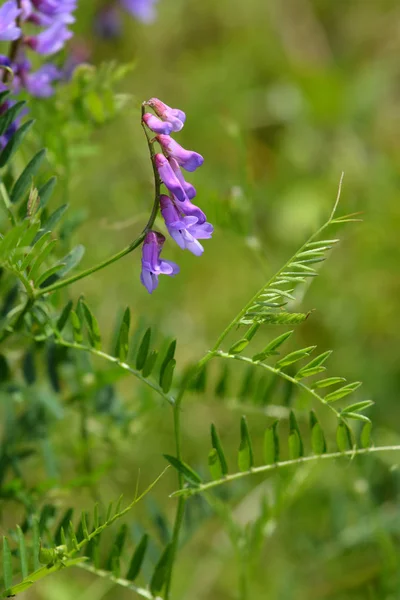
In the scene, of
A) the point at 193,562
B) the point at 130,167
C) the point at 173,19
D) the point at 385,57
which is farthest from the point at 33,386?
the point at 385,57

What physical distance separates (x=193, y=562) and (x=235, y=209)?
3.08ft

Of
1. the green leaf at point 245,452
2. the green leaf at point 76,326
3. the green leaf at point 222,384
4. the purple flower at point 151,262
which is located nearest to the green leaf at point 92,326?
the green leaf at point 76,326

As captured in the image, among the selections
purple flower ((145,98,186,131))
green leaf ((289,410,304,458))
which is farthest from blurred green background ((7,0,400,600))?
purple flower ((145,98,186,131))

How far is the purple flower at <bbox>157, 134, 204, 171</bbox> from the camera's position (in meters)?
0.97

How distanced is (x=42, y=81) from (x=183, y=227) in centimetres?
43

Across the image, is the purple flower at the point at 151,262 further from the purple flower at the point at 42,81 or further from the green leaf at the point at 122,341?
the purple flower at the point at 42,81

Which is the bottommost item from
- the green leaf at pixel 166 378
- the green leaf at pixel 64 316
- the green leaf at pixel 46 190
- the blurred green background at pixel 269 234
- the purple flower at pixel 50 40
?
the blurred green background at pixel 269 234

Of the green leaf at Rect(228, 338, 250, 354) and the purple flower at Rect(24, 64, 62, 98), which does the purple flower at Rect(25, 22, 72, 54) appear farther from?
the green leaf at Rect(228, 338, 250, 354)

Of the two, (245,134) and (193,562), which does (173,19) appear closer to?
(245,134)

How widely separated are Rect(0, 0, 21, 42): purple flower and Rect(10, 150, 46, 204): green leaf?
0.49 feet

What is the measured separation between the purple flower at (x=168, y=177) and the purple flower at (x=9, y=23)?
0.28 m

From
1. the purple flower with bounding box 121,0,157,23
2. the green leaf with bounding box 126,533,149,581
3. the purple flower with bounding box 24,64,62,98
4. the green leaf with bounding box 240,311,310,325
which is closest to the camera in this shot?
the green leaf with bounding box 240,311,310,325

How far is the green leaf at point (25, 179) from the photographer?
3.74ft

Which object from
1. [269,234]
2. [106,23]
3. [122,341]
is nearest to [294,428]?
[122,341]
